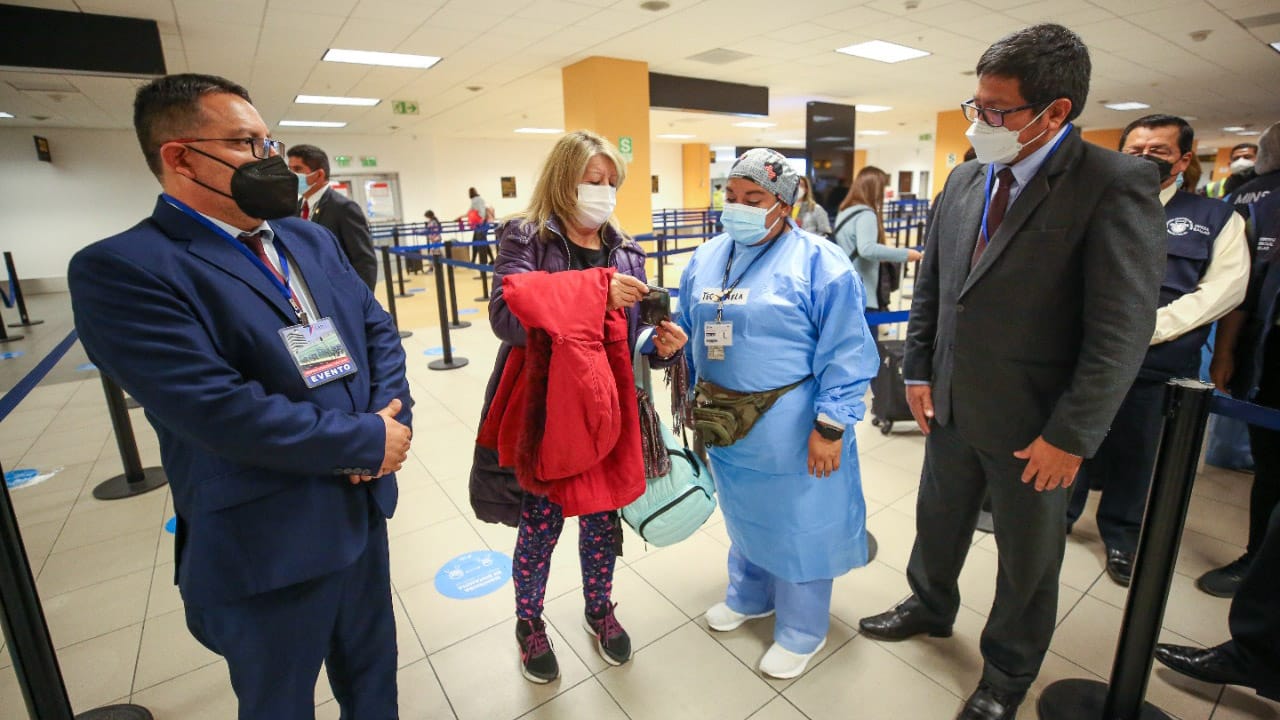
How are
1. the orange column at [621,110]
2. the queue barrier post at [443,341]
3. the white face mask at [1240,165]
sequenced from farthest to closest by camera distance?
the orange column at [621,110], the queue barrier post at [443,341], the white face mask at [1240,165]

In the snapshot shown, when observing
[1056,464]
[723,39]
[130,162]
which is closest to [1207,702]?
[1056,464]

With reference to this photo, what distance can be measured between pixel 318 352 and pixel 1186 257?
271 centimetres

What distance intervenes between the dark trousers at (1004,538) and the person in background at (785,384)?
0.22 metres

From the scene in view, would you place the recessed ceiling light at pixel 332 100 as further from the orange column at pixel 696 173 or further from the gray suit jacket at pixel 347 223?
the orange column at pixel 696 173

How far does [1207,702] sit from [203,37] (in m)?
8.14

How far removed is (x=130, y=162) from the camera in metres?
12.4

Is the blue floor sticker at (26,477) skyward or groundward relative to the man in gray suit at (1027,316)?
groundward

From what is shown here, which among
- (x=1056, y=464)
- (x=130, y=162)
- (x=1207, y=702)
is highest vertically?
(x=130, y=162)

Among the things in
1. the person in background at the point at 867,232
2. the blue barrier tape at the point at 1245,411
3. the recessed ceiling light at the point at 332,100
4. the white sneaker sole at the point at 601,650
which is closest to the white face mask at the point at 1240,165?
the person in background at the point at 867,232

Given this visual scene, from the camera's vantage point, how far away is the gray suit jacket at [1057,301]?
1293 millimetres

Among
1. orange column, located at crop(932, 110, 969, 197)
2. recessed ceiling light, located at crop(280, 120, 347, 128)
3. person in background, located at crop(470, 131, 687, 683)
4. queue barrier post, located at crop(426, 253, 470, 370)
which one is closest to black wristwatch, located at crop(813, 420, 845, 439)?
person in background, located at crop(470, 131, 687, 683)

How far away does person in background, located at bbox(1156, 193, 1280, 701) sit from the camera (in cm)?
160

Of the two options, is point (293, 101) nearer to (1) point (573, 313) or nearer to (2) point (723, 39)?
(2) point (723, 39)

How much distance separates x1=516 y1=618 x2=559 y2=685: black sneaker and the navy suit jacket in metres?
0.82
